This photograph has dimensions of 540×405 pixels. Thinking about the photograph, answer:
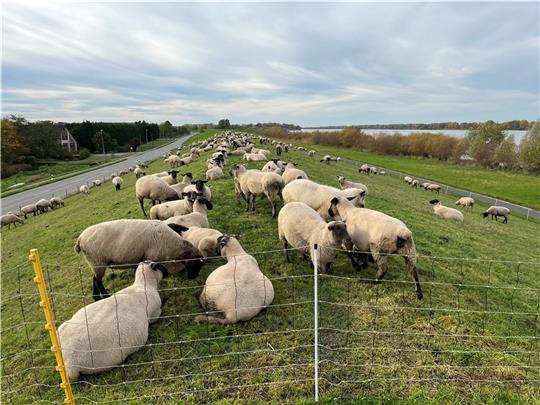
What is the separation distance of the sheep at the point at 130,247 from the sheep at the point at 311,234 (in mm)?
2421

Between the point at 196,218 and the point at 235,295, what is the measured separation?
421 cm

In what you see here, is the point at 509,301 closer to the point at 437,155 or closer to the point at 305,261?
the point at 305,261

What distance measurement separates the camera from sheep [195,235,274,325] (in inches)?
241

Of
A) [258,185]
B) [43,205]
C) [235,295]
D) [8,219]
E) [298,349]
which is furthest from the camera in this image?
[43,205]

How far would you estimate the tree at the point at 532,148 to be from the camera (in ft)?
182

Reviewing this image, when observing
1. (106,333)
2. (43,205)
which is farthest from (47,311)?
(43,205)

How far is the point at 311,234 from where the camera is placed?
830 cm

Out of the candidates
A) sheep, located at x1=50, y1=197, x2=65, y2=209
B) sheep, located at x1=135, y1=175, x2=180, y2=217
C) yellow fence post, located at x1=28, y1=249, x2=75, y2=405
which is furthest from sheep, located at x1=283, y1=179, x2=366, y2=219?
sheep, located at x1=50, y1=197, x2=65, y2=209

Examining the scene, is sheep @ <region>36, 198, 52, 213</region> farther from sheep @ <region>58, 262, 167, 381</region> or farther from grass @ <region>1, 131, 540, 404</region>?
sheep @ <region>58, 262, 167, 381</region>

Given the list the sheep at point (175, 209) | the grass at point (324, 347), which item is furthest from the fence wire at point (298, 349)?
the sheep at point (175, 209)

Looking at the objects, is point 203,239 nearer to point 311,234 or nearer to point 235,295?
point 235,295

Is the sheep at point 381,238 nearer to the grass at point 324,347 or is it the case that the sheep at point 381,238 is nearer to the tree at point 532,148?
the grass at point 324,347

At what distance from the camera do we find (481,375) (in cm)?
507

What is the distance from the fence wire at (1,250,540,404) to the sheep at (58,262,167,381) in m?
0.04
